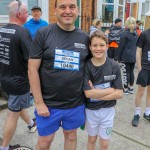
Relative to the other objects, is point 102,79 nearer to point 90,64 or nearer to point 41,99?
point 90,64

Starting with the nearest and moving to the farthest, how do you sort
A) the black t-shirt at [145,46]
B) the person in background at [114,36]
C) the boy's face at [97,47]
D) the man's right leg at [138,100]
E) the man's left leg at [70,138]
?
the boy's face at [97,47] < the man's left leg at [70,138] < the black t-shirt at [145,46] < the man's right leg at [138,100] < the person in background at [114,36]

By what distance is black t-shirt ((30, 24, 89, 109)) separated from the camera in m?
2.28

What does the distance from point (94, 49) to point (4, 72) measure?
121 cm

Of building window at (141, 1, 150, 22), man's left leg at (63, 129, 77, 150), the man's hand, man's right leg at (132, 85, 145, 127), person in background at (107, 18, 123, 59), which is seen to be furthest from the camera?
building window at (141, 1, 150, 22)

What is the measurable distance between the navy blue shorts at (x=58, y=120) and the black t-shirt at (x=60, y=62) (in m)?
0.06

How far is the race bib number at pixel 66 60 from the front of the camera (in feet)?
7.55

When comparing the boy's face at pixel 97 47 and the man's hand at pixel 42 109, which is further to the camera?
the boy's face at pixel 97 47

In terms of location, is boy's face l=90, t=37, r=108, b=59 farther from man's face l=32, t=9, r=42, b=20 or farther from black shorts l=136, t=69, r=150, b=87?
man's face l=32, t=9, r=42, b=20

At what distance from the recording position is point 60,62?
231cm

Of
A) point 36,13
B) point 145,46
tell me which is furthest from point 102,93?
point 36,13

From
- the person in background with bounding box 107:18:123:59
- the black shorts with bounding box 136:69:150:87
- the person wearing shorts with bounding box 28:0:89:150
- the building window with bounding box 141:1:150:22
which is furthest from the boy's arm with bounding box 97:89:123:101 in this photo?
the building window with bounding box 141:1:150:22

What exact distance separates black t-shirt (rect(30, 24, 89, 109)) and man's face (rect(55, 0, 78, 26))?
3.8 inches

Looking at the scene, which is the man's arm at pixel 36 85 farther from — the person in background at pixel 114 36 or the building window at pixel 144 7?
the building window at pixel 144 7


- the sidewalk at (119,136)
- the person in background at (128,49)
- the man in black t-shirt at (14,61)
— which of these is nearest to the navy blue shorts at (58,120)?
the man in black t-shirt at (14,61)
